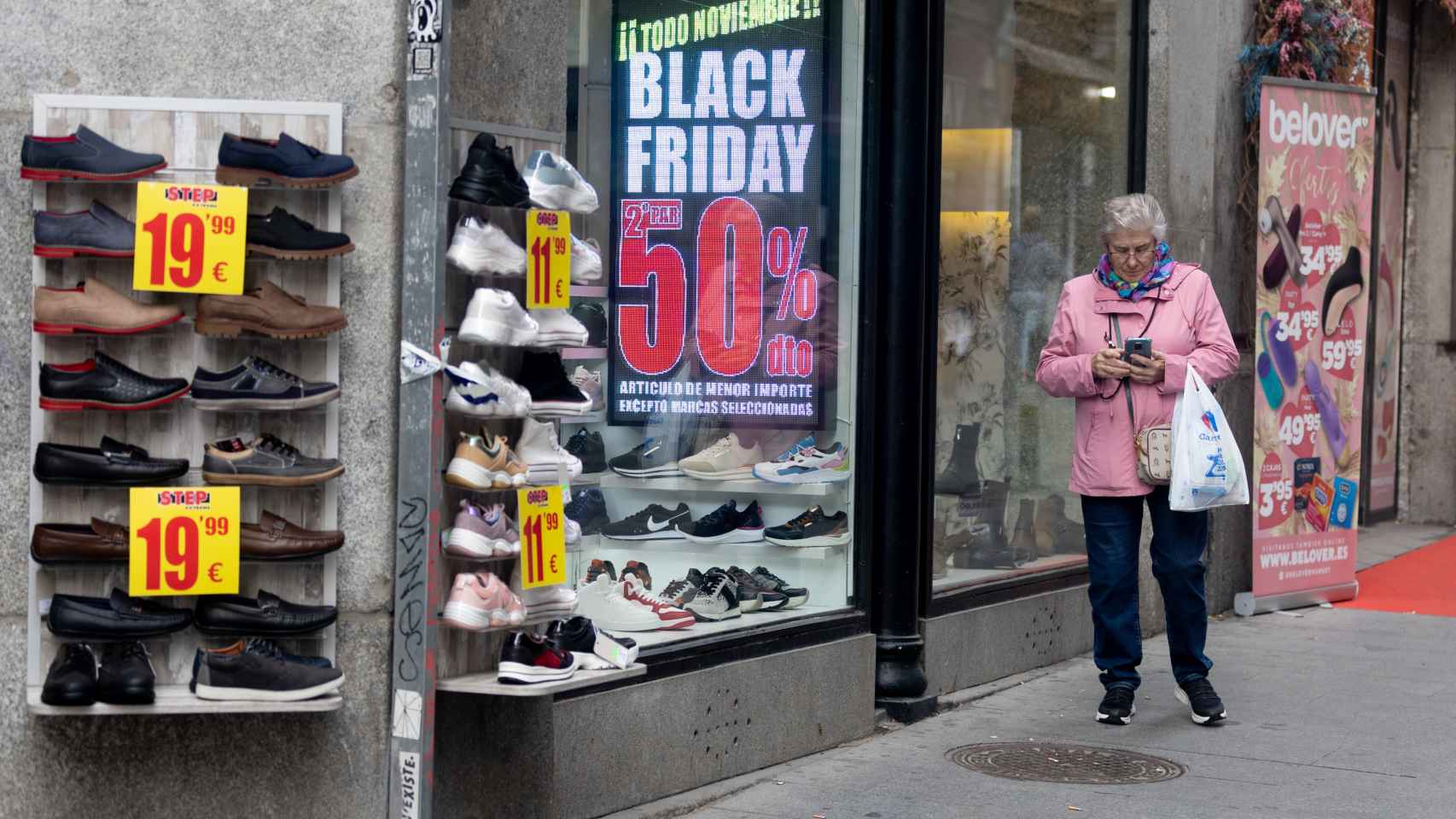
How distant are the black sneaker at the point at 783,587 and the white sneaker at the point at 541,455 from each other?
1917 millimetres

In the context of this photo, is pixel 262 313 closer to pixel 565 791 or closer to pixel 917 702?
pixel 565 791

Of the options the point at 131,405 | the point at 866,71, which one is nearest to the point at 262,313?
the point at 131,405

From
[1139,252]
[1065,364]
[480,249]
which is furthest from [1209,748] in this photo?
[480,249]

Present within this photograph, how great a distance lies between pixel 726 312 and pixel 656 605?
1211 mm

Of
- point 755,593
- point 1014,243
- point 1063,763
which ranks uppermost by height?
point 1014,243

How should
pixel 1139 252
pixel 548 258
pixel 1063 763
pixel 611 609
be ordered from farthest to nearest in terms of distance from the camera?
pixel 1139 252 < pixel 1063 763 < pixel 611 609 < pixel 548 258

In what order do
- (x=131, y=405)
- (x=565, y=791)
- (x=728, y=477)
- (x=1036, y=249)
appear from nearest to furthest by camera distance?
(x=131, y=405), (x=565, y=791), (x=728, y=477), (x=1036, y=249)

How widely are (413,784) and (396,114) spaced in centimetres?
165

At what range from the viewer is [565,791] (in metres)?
5.04

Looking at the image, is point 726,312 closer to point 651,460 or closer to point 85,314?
point 651,460

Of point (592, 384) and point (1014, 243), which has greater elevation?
point (1014, 243)

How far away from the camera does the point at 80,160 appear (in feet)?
13.4

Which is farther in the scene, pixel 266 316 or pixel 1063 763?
pixel 1063 763

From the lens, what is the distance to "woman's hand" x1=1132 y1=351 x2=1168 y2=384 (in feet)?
21.2
